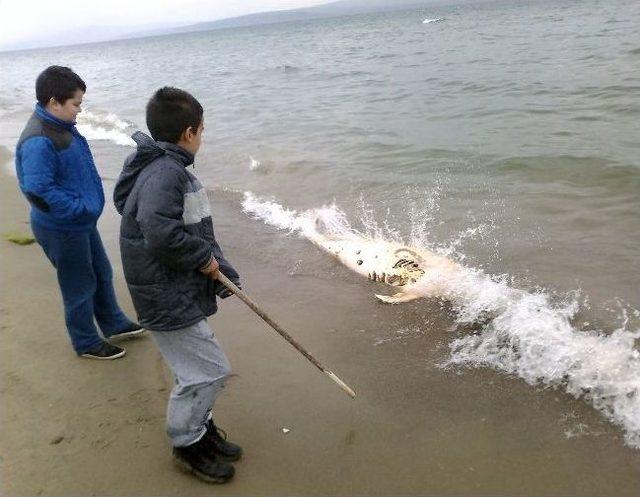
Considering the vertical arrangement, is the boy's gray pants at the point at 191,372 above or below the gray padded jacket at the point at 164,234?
below

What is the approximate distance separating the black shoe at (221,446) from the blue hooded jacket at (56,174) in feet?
5.22

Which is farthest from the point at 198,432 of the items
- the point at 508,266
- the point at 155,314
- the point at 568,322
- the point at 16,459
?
the point at 508,266

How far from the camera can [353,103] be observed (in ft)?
52.3

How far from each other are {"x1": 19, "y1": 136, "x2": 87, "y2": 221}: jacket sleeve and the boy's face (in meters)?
0.18

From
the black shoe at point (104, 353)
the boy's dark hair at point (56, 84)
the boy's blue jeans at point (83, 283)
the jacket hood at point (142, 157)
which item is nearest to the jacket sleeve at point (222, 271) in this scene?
the jacket hood at point (142, 157)

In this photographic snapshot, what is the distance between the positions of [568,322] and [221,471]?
122 inches

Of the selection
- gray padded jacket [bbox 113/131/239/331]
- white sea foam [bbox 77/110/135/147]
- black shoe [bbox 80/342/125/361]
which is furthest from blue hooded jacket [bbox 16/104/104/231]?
white sea foam [bbox 77/110/135/147]

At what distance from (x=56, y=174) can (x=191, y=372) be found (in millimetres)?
1594

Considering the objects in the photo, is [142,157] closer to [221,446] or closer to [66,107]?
[66,107]

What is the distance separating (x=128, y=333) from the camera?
4.14 metres

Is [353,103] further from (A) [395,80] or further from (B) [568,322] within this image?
(B) [568,322]

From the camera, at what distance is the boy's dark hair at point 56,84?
3027mm

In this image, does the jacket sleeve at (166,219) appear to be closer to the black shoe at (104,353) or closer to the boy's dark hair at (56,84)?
the boy's dark hair at (56,84)

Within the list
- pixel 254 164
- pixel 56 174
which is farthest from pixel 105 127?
pixel 56 174
